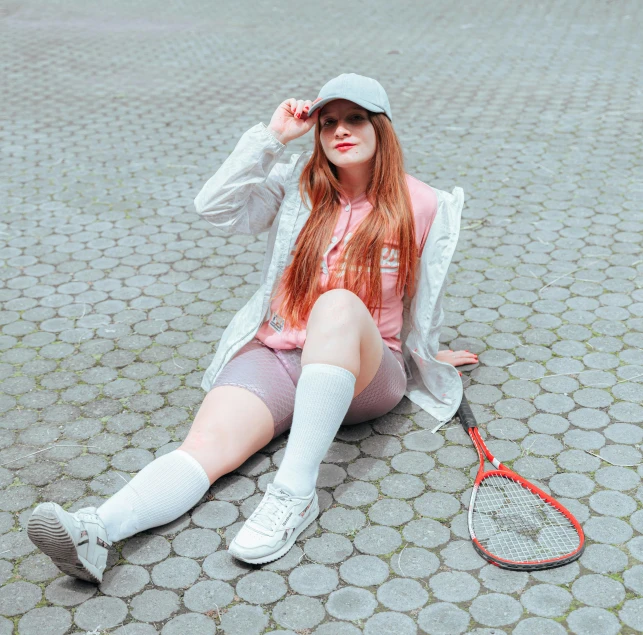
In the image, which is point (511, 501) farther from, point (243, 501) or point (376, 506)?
point (243, 501)

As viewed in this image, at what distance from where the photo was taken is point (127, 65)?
9516mm

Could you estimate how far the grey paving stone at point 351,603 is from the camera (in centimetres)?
280

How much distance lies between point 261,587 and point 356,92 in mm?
1762

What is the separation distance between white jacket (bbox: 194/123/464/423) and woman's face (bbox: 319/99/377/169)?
0.75 feet

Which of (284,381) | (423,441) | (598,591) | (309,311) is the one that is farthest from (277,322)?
(598,591)

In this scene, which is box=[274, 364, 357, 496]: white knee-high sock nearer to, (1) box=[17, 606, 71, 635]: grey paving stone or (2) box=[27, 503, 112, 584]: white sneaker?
(2) box=[27, 503, 112, 584]: white sneaker

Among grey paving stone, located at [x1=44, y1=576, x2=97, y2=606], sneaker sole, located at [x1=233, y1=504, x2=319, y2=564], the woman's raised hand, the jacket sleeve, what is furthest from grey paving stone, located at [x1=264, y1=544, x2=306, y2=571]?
the woman's raised hand

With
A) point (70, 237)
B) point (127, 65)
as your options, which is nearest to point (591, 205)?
point (70, 237)

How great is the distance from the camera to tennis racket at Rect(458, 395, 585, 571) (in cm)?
296


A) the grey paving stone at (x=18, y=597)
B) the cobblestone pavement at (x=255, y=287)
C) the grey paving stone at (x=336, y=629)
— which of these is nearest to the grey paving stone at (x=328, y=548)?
the cobblestone pavement at (x=255, y=287)

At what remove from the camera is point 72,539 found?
8.91 ft

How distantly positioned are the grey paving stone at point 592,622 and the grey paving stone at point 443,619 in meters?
0.31

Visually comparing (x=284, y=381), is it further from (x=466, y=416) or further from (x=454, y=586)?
(x=454, y=586)

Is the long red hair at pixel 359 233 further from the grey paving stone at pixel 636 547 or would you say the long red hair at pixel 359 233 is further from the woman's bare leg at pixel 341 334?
the grey paving stone at pixel 636 547
